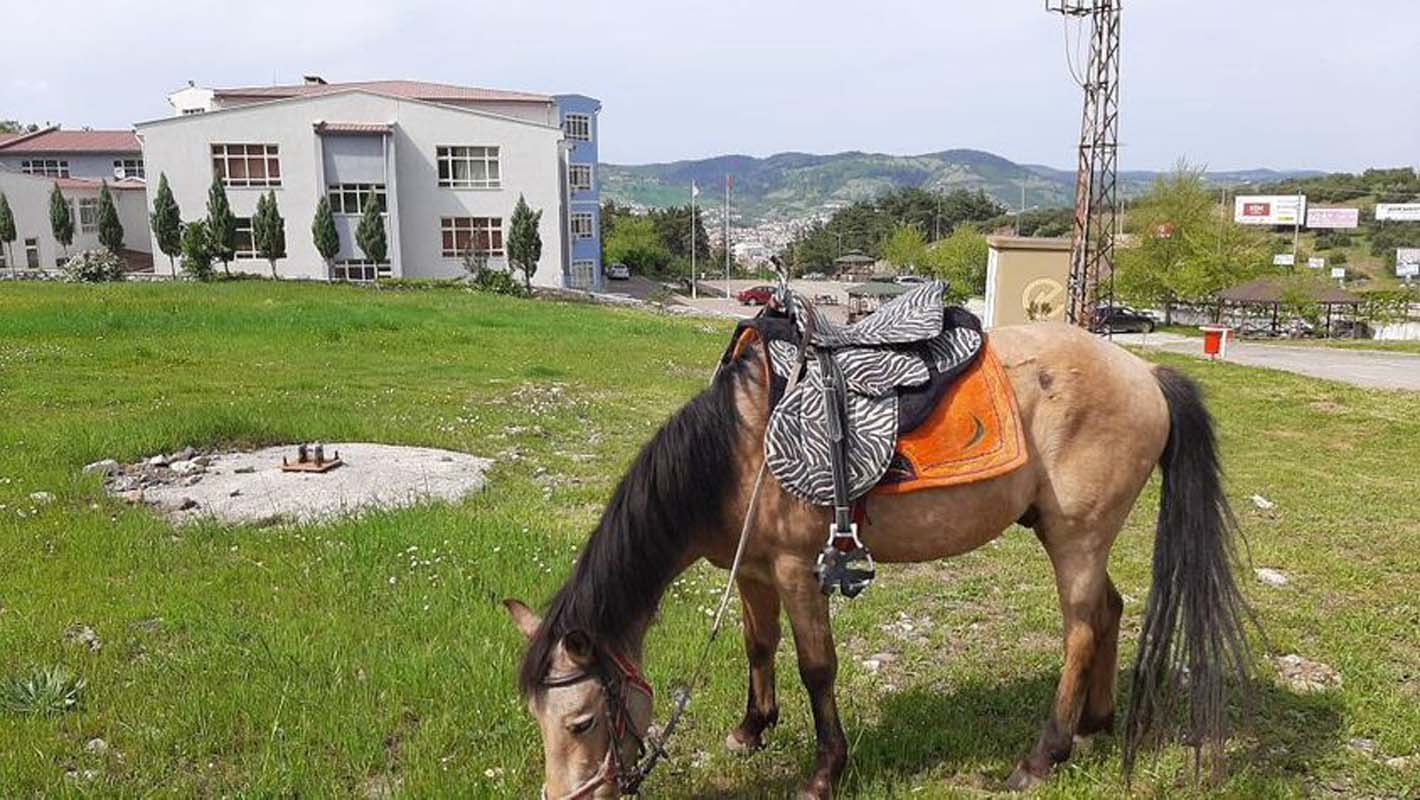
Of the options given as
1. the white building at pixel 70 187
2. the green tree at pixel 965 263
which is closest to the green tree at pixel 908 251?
the green tree at pixel 965 263

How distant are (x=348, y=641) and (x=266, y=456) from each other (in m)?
4.47

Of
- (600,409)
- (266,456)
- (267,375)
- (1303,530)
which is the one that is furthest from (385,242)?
(1303,530)

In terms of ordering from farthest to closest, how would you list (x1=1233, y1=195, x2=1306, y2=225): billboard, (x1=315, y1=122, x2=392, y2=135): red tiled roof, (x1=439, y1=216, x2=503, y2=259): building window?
(x1=1233, y1=195, x2=1306, y2=225): billboard < (x1=439, y1=216, x2=503, y2=259): building window < (x1=315, y1=122, x2=392, y2=135): red tiled roof

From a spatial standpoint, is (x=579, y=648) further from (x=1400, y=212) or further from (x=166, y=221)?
(x=1400, y=212)

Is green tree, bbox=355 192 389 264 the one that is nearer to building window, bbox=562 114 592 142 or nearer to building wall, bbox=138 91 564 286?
building wall, bbox=138 91 564 286

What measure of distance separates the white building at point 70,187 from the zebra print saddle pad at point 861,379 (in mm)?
44389

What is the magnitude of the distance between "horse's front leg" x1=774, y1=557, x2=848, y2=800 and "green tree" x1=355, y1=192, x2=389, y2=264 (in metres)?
37.3

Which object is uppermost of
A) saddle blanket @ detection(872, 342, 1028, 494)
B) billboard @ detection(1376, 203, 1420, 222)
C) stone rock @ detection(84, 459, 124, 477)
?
billboard @ detection(1376, 203, 1420, 222)

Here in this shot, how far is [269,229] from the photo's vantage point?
118 ft

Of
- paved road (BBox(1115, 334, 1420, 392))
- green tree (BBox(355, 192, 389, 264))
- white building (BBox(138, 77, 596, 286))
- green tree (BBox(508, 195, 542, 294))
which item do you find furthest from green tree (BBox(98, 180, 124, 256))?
paved road (BBox(1115, 334, 1420, 392))

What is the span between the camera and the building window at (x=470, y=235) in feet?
133

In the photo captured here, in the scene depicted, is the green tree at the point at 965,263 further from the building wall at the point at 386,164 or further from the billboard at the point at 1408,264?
the building wall at the point at 386,164

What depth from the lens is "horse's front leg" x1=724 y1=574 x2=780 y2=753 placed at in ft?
12.1

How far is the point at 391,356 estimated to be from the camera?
16.9 metres
